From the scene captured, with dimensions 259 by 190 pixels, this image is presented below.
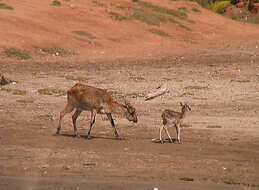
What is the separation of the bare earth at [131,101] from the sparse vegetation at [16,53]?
0.41 metres

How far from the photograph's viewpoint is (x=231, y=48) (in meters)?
39.0

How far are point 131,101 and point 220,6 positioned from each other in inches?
1968

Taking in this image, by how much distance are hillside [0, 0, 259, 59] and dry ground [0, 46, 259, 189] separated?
755 cm

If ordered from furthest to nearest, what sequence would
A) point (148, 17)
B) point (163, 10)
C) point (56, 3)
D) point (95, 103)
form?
1. point (163, 10)
2. point (148, 17)
3. point (56, 3)
4. point (95, 103)

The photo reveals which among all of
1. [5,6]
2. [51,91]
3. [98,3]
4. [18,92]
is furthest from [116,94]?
[98,3]

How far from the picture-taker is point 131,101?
20156mm

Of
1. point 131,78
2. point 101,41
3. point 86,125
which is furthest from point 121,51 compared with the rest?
point 86,125

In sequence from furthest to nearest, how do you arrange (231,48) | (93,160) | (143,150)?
1. (231,48)
2. (143,150)
3. (93,160)

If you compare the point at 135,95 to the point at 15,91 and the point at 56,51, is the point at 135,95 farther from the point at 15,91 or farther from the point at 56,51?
the point at 56,51

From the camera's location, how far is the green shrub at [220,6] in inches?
2633

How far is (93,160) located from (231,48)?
94.2 feet

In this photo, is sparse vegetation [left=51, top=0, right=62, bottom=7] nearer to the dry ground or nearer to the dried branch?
the dry ground

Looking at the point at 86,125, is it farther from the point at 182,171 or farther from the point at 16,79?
the point at 16,79

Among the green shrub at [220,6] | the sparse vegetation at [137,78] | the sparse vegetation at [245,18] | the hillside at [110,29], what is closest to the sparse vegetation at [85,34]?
the hillside at [110,29]
